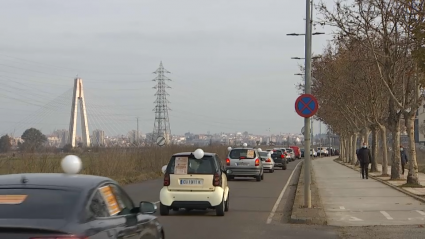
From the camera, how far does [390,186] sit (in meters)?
26.6

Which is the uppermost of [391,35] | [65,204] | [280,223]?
[391,35]

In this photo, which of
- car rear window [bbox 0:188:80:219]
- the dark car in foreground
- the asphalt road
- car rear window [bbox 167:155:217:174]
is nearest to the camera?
the dark car in foreground

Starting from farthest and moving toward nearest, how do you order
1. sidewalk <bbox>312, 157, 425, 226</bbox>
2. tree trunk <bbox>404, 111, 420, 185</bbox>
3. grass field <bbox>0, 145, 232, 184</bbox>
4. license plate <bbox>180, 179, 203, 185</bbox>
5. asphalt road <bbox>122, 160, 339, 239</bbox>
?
1. tree trunk <bbox>404, 111, 420, 185</bbox>
2. grass field <bbox>0, 145, 232, 184</bbox>
3. license plate <bbox>180, 179, 203, 185</bbox>
4. sidewalk <bbox>312, 157, 425, 226</bbox>
5. asphalt road <bbox>122, 160, 339, 239</bbox>

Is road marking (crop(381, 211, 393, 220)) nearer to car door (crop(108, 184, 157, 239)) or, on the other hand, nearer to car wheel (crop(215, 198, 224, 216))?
car wheel (crop(215, 198, 224, 216))

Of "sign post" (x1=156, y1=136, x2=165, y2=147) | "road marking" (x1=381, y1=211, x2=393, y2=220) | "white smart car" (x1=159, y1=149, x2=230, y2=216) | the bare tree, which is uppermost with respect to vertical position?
the bare tree

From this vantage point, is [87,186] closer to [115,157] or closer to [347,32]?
[347,32]

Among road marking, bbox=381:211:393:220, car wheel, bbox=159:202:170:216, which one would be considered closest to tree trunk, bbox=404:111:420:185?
road marking, bbox=381:211:393:220

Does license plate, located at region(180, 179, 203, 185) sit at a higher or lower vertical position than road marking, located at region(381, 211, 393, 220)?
higher

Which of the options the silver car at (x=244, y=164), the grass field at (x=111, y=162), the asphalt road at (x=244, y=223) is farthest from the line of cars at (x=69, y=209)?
the silver car at (x=244, y=164)

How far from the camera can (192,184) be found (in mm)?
15547

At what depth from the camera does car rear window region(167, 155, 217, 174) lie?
15617 mm

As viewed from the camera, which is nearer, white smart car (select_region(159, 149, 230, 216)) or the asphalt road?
the asphalt road

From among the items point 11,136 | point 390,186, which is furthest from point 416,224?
point 11,136

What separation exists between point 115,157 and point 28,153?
323 inches
